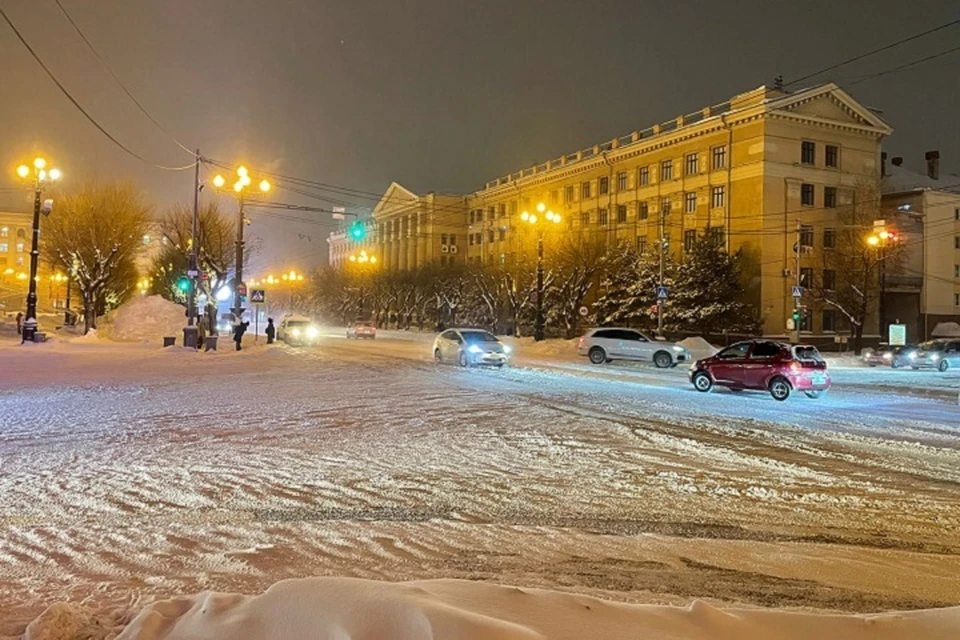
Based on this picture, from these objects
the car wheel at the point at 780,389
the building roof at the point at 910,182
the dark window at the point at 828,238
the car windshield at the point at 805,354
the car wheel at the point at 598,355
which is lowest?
the car wheel at the point at 780,389

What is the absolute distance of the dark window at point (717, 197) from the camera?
5819 centimetres

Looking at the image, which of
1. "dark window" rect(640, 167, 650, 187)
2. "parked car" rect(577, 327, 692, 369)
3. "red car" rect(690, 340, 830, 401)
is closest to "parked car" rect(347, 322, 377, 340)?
"dark window" rect(640, 167, 650, 187)

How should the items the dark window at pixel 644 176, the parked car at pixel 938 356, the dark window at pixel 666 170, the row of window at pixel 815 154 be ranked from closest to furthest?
the parked car at pixel 938 356, the row of window at pixel 815 154, the dark window at pixel 666 170, the dark window at pixel 644 176

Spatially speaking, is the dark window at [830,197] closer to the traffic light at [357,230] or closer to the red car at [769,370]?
the traffic light at [357,230]

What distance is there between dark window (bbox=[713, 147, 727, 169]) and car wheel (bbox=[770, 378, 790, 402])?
4172cm

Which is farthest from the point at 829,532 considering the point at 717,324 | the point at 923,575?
the point at 717,324

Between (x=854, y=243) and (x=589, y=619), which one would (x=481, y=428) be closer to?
(x=589, y=619)

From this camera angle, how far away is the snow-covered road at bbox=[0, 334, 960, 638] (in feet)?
19.1

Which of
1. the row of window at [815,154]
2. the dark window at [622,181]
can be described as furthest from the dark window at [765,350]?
the dark window at [622,181]

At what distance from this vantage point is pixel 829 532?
7.15 metres

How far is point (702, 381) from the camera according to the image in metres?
21.8

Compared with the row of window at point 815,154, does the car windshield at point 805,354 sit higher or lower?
lower

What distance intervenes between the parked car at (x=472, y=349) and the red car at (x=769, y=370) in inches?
367

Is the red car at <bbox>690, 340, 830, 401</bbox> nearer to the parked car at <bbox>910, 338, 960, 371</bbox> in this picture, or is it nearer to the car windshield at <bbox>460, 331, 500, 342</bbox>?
the car windshield at <bbox>460, 331, 500, 342</bbox>
